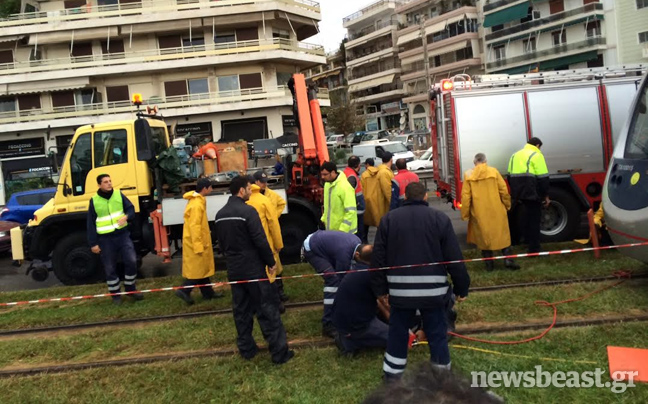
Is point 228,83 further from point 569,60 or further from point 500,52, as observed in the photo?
point 500,52

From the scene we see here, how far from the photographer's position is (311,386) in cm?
466

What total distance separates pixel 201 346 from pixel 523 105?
6968mm

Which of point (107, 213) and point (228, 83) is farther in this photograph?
point (228, 83)

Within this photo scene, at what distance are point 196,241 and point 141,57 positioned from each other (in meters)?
30.6

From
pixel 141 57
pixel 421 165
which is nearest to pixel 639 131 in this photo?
pixel 421 165

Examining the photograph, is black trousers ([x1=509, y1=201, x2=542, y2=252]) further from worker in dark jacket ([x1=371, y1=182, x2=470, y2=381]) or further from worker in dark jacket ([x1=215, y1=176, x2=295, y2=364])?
worker in dark jacket ([x1=215, y1=176, x2=295, y2=364])

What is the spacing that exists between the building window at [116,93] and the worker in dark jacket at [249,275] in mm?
Answer: 33385

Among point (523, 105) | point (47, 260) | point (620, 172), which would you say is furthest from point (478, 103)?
point (47, 260)

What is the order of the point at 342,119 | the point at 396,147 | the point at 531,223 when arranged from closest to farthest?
the point at 531,223 < the point at 396,147 < the point at 342,119

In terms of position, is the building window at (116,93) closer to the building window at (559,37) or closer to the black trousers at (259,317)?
the black trousers at (259,317)

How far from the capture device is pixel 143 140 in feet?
29.6

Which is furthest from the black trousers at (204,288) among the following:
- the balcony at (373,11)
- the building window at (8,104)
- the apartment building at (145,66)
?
the balcony at (373,11)

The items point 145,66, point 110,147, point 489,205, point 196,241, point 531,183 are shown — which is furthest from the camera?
point 145,66

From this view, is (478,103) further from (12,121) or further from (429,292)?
(12,121)
